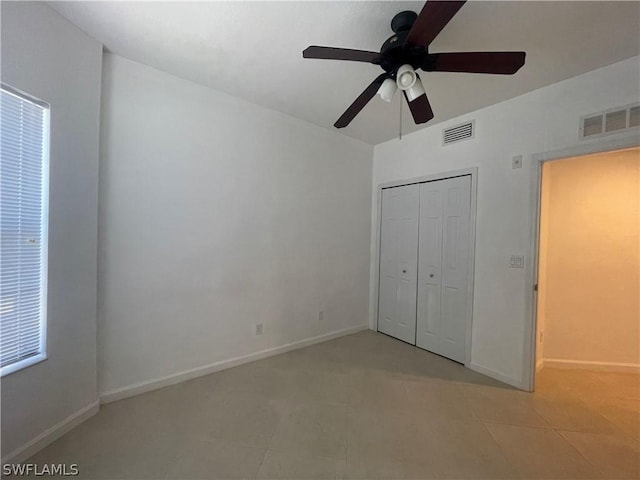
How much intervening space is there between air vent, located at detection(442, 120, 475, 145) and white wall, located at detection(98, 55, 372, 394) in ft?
4.16

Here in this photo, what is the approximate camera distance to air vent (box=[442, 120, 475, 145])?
9.42 feet

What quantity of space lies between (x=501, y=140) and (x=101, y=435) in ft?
13.2

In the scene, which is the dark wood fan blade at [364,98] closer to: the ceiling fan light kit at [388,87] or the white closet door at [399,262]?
the ceiling fan light kit at [388,87]

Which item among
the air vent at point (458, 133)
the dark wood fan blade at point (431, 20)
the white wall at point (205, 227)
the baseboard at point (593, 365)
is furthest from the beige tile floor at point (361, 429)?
the air vent at point (458, 133)

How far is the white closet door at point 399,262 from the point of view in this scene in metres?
3.46

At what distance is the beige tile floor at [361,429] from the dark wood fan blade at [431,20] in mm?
2335

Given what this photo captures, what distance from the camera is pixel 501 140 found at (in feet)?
8.67

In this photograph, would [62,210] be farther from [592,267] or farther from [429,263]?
[592,267]

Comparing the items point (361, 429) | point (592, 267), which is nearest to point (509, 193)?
point (592, 267)

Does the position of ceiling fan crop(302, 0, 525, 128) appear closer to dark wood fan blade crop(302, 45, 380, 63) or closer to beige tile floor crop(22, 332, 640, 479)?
dark wood fan blade crop(302, 45, 380, 63)

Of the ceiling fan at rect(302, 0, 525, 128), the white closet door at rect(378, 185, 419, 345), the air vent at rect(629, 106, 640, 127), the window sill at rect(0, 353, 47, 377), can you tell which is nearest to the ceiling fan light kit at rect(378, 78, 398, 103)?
the ceiling fan at rect(302, 0, 525, 128)

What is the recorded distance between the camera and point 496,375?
104 inches

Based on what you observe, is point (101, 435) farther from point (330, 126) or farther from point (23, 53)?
point (330, 126)

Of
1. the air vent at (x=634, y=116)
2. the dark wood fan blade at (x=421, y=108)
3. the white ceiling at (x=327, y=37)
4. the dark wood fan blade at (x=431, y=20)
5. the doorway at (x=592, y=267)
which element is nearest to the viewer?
the dark wood fan blade at (x=431, y=20)
